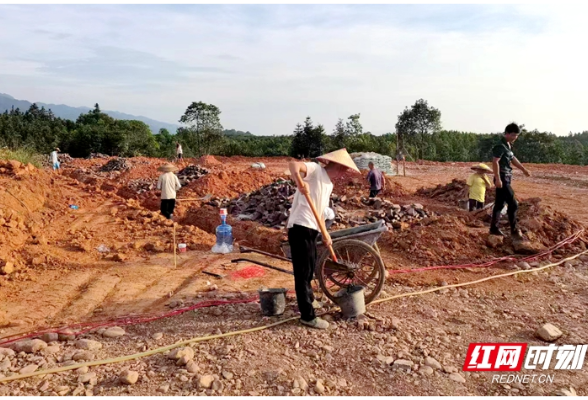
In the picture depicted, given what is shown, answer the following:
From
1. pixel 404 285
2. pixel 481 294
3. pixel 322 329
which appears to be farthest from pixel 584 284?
pixel 322 329

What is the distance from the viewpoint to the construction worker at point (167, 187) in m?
8.64

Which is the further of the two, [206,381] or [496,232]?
[496,232]

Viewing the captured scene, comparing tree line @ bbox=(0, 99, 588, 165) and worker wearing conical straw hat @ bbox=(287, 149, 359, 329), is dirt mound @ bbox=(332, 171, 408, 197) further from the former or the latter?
tree line @ bbox=(0, 99, 588, 165)

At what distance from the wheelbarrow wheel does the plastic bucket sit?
0.14 meters

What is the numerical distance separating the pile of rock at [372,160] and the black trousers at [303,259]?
15.9 metres

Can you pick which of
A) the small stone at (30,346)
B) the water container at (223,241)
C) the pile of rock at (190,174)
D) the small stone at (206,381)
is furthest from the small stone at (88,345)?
the pile of rock at (190,174)

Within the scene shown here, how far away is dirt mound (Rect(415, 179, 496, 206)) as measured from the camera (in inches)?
472

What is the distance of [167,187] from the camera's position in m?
8.69

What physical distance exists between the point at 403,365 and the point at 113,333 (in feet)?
8.20

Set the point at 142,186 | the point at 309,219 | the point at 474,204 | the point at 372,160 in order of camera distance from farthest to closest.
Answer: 1. the point at 372,160
2. the point at 142,186
3. the point at 474,204
4. the point at 309,219

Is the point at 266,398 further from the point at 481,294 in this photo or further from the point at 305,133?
the point at 305,133


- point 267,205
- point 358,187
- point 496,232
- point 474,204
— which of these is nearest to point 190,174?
point 358,187

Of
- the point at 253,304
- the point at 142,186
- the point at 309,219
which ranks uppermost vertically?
the point at 309,219
